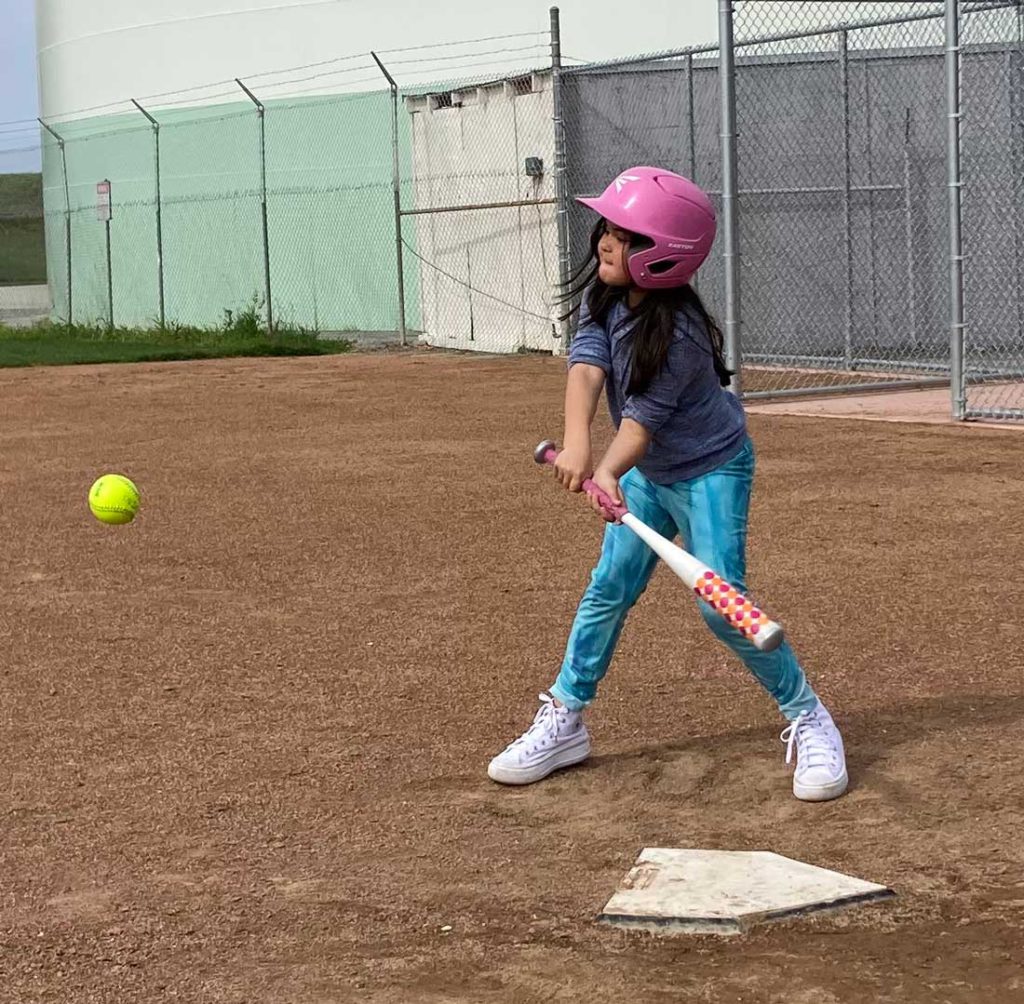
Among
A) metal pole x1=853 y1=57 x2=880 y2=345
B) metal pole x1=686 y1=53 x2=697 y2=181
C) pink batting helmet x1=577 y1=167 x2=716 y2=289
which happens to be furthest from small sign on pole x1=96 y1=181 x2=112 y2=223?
pink batting helmet x1=577 y1=167 x2=716 y2=289

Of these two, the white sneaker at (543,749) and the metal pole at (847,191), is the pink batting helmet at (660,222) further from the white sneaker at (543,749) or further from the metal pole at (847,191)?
the metal pole at (847,191)

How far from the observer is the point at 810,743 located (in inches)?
178

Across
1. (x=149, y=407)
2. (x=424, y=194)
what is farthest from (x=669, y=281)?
(x=424, y=194)

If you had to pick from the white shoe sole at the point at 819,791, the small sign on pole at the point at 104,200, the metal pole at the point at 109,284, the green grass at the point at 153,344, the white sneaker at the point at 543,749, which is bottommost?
the white shoe sole at the point at 819,791

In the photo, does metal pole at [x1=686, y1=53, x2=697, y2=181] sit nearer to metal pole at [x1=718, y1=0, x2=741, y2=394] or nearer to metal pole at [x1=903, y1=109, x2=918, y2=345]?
metal pole at [x1=903, y1=109, x2=918, y2=345]

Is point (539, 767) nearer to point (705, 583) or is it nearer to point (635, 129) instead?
point (705, 583)

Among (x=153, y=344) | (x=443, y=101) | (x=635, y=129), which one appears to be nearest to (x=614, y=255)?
(x=635, y=129)

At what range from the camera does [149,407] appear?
48.0 feet

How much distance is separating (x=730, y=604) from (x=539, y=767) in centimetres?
88

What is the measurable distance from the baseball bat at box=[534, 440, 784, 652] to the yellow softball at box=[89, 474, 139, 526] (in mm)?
2603

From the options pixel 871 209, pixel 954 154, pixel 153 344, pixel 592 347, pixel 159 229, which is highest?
pixel 159 229

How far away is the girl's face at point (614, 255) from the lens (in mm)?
4273

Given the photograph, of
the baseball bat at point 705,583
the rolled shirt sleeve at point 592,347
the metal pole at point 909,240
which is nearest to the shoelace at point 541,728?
the baseball bat at point 705,583

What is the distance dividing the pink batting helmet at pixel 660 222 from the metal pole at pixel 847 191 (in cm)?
1120
